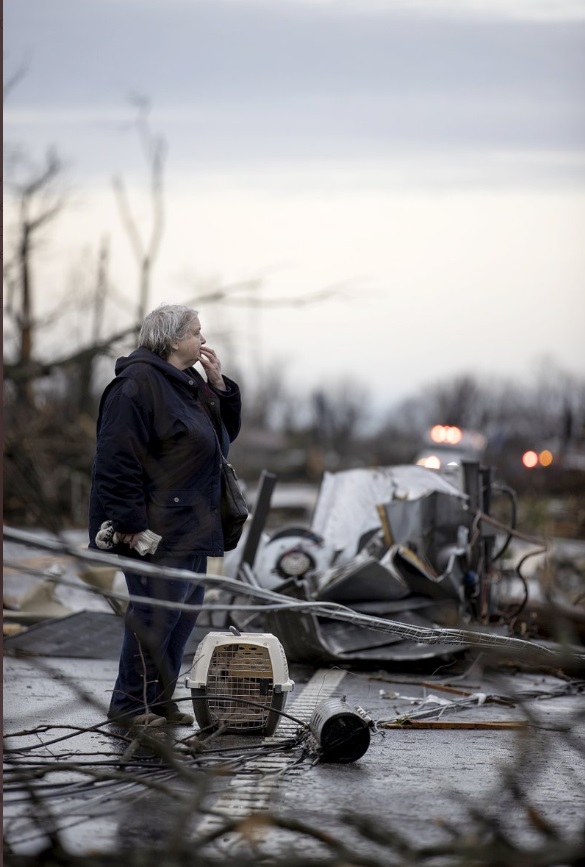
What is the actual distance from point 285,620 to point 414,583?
1.43m

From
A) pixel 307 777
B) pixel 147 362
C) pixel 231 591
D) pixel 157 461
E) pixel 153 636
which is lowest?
pixel 307 777

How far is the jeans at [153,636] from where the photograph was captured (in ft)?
19.3

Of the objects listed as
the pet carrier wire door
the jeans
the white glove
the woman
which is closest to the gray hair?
the woman

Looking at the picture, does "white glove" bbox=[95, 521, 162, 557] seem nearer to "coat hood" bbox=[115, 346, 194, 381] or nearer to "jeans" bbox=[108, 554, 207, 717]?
"jeans" bbox=[108, 554, 207, 717]

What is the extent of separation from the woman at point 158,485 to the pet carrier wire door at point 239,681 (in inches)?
7.4

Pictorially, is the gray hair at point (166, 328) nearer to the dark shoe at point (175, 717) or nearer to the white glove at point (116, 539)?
the white glove at point (116, 539)

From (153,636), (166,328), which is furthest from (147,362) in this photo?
(153,636)

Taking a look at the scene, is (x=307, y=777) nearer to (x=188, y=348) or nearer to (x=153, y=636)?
(x=153, y=636)

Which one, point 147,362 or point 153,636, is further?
point 147,362

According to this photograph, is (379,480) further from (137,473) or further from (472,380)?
(472,380)

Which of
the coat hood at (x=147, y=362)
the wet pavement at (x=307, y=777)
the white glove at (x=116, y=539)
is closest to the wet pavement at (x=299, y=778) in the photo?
the wet pavement at (x=307, y=777)

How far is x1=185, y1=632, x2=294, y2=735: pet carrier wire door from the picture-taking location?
580cm

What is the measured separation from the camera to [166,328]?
6.20m

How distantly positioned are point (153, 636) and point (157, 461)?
85 cm
